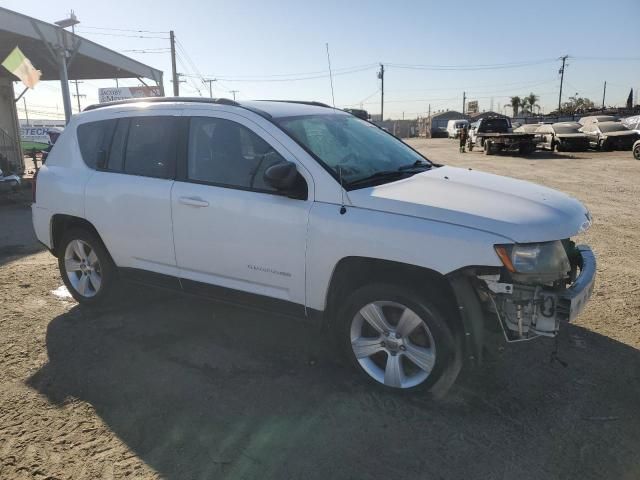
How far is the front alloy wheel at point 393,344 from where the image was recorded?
3102mm

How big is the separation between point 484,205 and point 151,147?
106 inches

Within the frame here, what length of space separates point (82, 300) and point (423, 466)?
3589 millimetres

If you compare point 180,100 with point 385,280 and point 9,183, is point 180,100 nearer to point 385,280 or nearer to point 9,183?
point 385,280

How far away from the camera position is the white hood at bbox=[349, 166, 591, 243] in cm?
282

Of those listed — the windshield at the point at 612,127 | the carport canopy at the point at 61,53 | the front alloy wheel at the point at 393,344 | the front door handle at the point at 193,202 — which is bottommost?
the front alloy wheel at the point at 393,344

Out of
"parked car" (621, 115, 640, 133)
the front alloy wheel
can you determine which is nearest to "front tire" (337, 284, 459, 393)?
the front alloy wheel

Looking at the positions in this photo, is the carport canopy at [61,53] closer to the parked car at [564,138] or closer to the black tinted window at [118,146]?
the black tinted window at [118,146]

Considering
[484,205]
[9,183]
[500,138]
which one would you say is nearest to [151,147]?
[484,205]

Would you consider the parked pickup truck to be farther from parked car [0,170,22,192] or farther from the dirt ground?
the dirt ground

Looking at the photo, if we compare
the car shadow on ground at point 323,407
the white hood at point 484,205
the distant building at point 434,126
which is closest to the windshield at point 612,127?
the car shadow on ground at point 323,407

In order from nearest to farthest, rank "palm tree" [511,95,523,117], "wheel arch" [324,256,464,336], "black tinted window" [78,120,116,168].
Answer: "wheel arch" [324,256,464,336] < "black tinted window" [78,120,116,168] < "palm tree" [511,95,523,117]

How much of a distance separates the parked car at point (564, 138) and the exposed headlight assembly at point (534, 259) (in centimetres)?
2397

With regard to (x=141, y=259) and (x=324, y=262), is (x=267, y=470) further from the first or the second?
(x=141, y=259)

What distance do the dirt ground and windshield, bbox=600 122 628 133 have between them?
2412 cm
